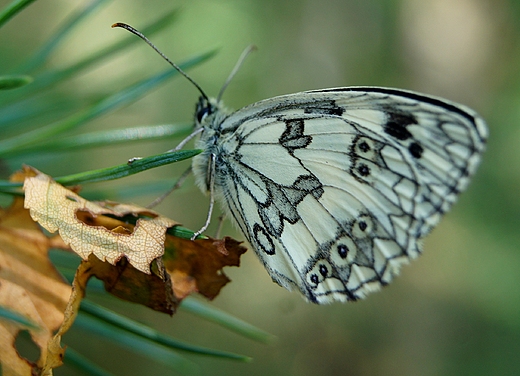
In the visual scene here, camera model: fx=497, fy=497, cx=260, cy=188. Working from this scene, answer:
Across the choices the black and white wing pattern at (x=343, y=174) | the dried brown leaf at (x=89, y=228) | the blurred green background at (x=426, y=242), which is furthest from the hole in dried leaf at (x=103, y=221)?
the blurred green background at (x=426, y=242)

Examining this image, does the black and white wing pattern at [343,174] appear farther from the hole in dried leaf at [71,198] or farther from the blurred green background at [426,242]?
the blurred green background at [426,242]

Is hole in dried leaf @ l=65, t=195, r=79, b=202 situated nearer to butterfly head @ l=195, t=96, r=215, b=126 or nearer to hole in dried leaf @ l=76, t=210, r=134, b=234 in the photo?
hole in dried leaf @ l=76, t=210, r=134, b=234

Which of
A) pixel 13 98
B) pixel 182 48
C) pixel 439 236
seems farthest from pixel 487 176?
pixel 13 98

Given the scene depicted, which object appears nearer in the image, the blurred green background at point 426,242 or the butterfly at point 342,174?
the butterfly at point 342,174

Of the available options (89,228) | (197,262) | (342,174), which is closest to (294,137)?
(342,174)

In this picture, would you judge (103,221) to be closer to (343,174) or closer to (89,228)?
(89,228)

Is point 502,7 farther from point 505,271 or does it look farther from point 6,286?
point 6,286

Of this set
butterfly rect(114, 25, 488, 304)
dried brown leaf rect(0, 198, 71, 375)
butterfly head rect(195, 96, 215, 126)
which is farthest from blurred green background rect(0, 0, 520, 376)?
dried brown leaf rect(0, 198, 71, 375)
